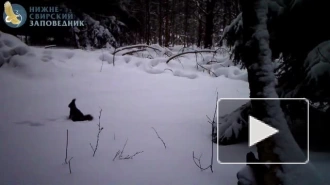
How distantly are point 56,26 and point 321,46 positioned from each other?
11.2 m

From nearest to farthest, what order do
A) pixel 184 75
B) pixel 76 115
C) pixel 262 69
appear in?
1. pixel 262 69
2. pixel 76 115
3. pixel 184 75

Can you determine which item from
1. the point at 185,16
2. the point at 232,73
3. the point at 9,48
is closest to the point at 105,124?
the point at 9,48

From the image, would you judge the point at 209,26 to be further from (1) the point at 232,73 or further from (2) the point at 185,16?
(1) the point at 232,73

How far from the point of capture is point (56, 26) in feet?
37.7

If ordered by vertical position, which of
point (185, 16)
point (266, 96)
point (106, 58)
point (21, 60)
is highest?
point (185, 16)

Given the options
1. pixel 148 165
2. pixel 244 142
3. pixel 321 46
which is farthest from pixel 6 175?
pixel 321 46

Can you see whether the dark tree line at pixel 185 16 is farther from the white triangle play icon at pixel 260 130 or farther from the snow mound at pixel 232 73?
the white triangle play icon at pixel 260 130

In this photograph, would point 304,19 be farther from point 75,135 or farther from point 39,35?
point 39,35

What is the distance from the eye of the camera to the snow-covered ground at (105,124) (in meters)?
2.17

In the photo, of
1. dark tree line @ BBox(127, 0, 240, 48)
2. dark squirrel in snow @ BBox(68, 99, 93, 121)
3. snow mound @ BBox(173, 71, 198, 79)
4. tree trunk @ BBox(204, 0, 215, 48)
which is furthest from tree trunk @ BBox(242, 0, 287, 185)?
tree trunk @ BBox(204, 0, 215, 48)

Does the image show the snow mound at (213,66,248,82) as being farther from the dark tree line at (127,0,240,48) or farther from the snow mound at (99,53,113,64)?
the snow mound at (99,53,113,64)

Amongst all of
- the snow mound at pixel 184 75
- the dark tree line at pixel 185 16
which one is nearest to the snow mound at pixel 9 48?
the snow mound at pixel 184 75

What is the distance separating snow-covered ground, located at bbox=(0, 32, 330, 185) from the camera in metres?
2.17

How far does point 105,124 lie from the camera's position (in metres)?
3.23
